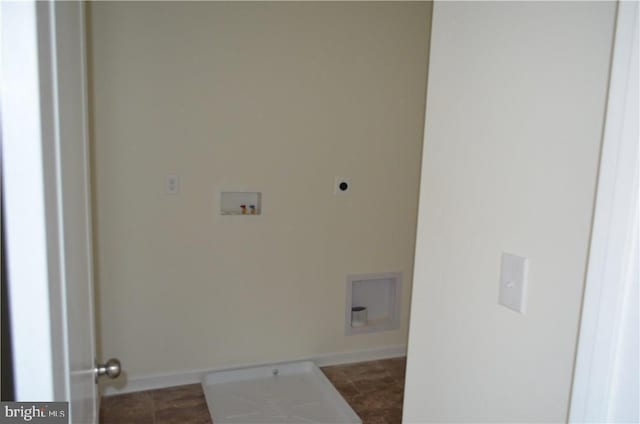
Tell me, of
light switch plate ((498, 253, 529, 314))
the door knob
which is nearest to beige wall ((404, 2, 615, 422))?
light switch plate ((498, 253, 529, 314))

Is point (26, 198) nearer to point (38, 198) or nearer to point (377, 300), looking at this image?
point (38, 198)

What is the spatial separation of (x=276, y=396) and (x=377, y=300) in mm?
1025

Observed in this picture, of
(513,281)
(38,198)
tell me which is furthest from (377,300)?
(38,198)

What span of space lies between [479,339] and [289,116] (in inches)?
81.6

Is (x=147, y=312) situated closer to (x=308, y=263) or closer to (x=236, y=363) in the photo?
(x=236, y=363)

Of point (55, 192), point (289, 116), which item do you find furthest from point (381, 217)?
point (55, 192)

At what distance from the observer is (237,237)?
2.82 metres

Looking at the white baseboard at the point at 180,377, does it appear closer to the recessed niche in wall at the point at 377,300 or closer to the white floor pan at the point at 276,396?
the white floor pan at the point at 276,396

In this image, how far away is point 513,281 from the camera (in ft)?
3.08

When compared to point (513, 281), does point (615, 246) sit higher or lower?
higher

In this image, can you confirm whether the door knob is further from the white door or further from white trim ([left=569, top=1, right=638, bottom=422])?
white trim ([left=569, top=1, right=638, bottom=422])

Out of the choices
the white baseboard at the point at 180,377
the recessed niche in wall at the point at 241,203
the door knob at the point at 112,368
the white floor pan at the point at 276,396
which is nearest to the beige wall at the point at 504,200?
the door knob at the point at 112,368

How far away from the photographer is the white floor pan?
2.48 metres

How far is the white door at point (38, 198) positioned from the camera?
0.46 m
